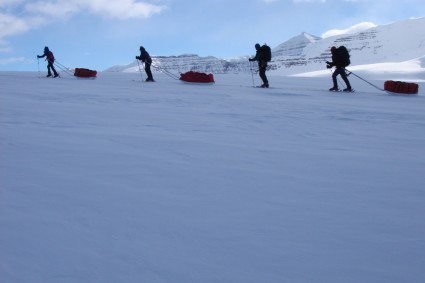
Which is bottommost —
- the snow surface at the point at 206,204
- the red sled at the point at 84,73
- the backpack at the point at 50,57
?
the snow surface at the point at 206,204

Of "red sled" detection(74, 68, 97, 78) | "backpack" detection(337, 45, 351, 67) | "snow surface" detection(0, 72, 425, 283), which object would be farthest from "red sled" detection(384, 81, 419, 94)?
"red sled" detection(74, 68, 97, 78)

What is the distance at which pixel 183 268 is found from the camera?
179cm

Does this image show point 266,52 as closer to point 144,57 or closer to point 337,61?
point 337,61

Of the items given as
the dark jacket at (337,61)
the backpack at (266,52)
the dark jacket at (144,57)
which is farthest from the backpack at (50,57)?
the dark jacket at (337,61)

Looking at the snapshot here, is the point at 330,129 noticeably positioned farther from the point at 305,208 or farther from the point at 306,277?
the point at 306,277

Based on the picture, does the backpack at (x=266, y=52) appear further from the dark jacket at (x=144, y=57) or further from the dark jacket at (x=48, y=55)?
the dark jacket at (x=48, y=55)

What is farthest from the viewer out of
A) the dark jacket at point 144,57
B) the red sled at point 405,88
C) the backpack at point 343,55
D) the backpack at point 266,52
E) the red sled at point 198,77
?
the dark jacket at point 144,57

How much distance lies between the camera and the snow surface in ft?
5.95

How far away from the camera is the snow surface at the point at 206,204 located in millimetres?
1814

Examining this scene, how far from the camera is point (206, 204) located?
245 cm

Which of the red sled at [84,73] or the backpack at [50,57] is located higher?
the backpack at [50,57]

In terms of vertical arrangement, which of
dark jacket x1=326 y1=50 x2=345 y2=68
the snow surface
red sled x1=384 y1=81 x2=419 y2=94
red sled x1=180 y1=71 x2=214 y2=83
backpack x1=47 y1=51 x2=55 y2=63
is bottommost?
the snow surface

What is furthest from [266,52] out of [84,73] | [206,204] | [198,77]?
[206,204]

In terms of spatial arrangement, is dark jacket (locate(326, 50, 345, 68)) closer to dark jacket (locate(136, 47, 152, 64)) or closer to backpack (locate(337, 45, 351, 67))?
backpack (locate(337, 45, 351, 67))
